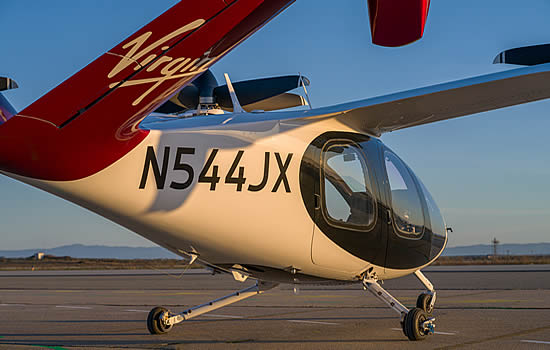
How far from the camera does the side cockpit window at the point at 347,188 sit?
784 cm

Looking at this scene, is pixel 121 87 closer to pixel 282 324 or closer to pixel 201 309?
pixel 201 309

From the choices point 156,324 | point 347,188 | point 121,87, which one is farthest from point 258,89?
point 121,87

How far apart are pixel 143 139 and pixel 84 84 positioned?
1.73 metres

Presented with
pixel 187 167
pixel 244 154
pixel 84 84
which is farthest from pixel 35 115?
pixel 244 154

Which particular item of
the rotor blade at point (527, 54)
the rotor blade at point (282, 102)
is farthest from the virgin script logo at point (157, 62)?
the rotor blade at point (282, 102)

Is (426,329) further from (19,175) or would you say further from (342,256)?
(19,175)

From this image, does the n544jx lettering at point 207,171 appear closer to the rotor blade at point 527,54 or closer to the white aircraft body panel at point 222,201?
the white aircraft body panel at point 222,201

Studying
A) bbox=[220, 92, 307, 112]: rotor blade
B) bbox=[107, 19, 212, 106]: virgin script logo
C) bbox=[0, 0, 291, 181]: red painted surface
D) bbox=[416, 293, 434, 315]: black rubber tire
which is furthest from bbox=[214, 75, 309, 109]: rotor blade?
bbox=[107, 19, 212, 106]: virgin script logo

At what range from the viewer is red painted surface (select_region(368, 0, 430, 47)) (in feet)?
13.6

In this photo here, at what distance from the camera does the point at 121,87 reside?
15.6ft

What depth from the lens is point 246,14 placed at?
4.48m

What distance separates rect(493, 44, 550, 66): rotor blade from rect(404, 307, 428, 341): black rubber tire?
12.9 feet

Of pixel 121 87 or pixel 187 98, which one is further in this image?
pixel 187 98

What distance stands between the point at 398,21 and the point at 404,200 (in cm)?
503
